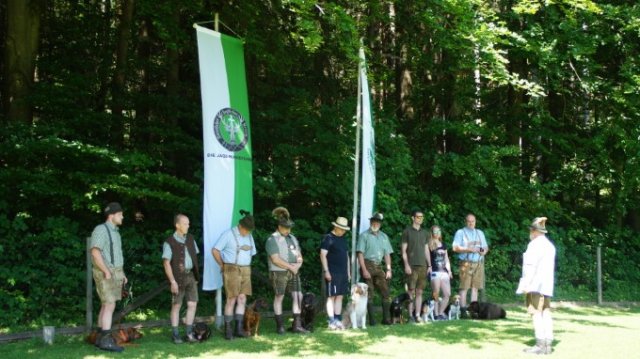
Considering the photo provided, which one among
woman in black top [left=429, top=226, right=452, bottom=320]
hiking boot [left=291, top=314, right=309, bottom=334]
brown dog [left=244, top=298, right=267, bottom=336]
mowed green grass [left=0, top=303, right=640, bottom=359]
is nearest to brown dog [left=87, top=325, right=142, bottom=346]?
mowed green grass [left=0, top=303, right=640, bottom=359]

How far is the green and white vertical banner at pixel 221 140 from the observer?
356 inches

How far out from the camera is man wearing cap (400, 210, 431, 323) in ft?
34.5

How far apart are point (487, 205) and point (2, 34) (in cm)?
1087

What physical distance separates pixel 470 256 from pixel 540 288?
3.61m

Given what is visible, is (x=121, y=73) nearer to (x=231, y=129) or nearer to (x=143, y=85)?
(x=143, y=85)

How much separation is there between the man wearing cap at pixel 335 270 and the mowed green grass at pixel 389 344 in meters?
0.30

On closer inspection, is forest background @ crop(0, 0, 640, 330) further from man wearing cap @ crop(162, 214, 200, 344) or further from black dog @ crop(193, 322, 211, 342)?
black dog @ crop(193, 322, 211, 342)

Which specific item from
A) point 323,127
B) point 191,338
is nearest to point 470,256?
point 323,127

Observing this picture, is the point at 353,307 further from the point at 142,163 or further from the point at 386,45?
the point at 386,45

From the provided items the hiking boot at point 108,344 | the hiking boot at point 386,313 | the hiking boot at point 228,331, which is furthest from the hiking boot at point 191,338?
the hiking boot at point 386,313

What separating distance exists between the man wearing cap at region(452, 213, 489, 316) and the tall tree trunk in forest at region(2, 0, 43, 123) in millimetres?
7299

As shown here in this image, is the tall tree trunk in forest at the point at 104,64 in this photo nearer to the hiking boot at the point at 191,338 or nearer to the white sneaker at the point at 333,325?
the hiking boot at the point at 191,338

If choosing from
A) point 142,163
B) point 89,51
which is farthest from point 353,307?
point 89,51

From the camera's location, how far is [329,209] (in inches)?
520
